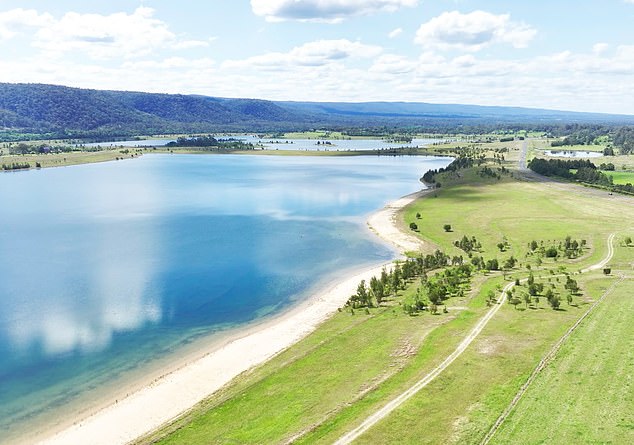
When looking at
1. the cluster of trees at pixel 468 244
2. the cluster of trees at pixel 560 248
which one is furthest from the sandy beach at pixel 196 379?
the cluster of trees at pixel 560 248

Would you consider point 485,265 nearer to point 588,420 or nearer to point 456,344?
point 456,344

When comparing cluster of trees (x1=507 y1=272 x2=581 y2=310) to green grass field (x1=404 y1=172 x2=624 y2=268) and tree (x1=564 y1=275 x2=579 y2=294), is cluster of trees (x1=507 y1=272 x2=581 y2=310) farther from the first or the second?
green grass field (x1=404 y1=172 x2=624 y2=268)

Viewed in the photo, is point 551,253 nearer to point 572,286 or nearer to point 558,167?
point 572,286

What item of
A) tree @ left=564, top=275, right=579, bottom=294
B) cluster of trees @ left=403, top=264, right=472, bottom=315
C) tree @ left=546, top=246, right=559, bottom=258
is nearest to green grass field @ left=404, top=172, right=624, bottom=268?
tree @ left=546, top=246, right=559, bottom=258

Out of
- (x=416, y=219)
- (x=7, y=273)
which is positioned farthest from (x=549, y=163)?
(x=7, y=273)

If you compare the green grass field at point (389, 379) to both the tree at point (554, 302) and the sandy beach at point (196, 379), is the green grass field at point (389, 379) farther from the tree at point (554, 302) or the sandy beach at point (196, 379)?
the sandy beach at point (196, 379)

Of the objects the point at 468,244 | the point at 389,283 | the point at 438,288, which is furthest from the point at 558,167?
the point at 438,288
